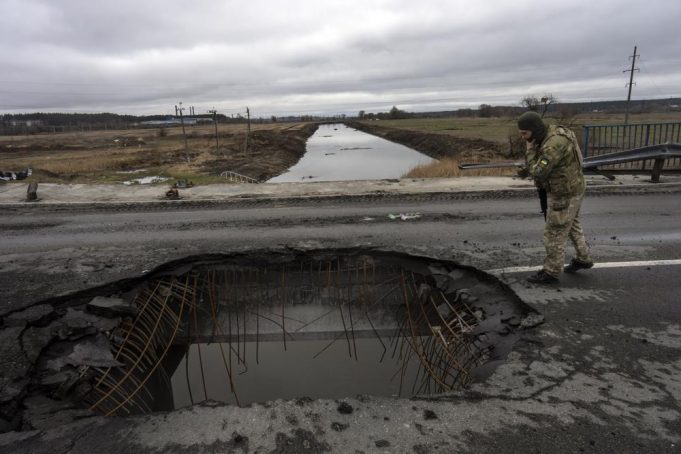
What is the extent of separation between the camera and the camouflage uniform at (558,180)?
4250 millimetres

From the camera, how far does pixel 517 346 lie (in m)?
3.45

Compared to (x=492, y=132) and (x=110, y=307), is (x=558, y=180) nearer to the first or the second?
(x=110, y=307)

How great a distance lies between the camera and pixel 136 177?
19.6 m

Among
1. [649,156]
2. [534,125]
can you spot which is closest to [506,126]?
[649,156]

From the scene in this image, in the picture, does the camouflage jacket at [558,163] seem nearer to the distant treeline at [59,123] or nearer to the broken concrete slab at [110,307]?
the broken concrete slab at [110,307]

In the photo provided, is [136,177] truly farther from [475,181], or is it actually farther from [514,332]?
[514,332]

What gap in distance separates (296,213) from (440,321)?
4.61 metres

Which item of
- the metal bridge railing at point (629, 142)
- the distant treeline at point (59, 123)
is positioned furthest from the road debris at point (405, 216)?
the distant treeline at point (59, 123)

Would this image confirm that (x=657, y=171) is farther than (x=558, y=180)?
Yes

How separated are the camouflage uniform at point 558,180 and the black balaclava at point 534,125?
61 millimetres

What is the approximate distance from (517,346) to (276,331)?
2.51m

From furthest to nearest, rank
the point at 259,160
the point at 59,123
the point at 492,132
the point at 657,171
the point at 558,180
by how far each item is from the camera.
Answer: the point at 59,123 → the point at 492,132 → the point at 259,160 → the point at 657,171 → the point at 558,180

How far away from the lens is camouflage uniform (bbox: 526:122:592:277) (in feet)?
13.9

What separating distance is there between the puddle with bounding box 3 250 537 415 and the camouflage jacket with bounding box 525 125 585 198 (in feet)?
3.86
